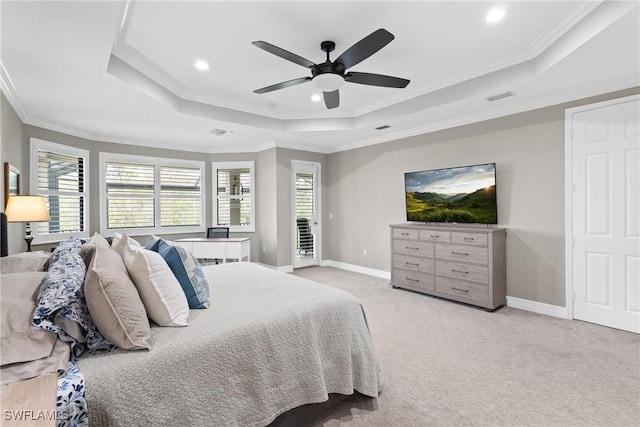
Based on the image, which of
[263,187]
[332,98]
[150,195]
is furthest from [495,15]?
[150,195]

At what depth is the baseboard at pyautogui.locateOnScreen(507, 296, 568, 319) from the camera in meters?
3.57

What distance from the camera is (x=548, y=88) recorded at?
11.0 ft

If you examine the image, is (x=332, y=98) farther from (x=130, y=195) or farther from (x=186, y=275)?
(x=130, y=195)

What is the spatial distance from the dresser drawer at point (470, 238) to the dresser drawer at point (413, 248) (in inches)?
14.4

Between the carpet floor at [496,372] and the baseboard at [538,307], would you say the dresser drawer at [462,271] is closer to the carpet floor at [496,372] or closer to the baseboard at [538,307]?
the carpet floor at [496,372]

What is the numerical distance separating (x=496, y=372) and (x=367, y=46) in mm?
2615

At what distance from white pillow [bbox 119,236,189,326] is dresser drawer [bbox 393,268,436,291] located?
137 inches


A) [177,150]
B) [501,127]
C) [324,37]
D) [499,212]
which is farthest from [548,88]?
[177,150]

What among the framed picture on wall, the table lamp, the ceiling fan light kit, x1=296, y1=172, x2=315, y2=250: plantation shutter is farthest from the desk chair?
the ceiling fan light kit

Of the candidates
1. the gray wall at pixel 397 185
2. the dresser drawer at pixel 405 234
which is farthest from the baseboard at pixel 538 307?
the dresser drawer at pixel 405 234

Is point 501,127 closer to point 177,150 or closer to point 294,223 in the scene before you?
point 294,223

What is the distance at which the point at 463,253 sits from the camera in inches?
156

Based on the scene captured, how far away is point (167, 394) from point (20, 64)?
311cm

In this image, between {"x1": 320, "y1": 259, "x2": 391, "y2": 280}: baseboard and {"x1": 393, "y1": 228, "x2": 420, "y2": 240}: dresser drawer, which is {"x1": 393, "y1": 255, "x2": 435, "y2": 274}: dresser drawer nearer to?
{"x1": 393, "y1": 228, "x2": 420, "y2": 240}: dresser drawer
